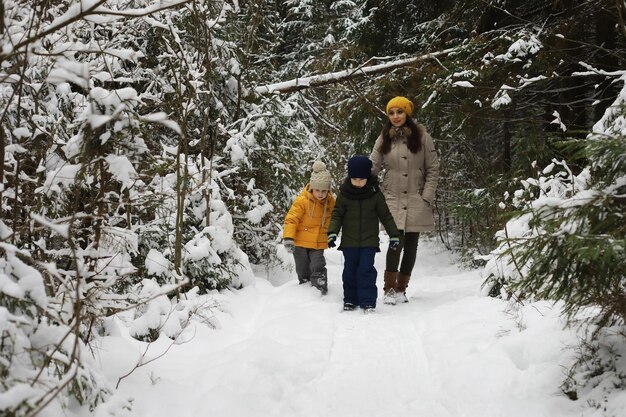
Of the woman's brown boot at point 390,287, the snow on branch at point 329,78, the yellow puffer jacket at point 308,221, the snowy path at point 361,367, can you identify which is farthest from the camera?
the snow on branch at point 329,78

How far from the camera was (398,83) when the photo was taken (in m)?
8.58

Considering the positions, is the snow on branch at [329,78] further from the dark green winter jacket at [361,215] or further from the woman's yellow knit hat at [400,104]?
the dark green winter jacket at [361,215]

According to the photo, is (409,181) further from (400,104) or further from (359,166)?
(400,104)

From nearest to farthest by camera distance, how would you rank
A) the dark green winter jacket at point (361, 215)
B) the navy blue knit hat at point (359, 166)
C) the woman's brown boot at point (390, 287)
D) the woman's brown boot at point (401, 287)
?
the navy blue knit hat at point (359, 166) < the dark green winter jacket at point (361, 215) < the woman's brown boot at point (390, 287) < the woman's brown boot at point (401, 287)

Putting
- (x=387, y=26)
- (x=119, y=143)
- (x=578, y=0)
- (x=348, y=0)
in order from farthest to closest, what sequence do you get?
(x=348, y=0) → (x=387, y=26) → (x=578, y=0) → (x=119, y=143)

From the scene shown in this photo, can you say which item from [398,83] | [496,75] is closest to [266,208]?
[398,83]

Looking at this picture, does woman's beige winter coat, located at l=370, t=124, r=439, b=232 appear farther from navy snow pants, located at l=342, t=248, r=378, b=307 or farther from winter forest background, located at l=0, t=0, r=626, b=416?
winter forest background, located at l=0, t=0, r=626, b=416

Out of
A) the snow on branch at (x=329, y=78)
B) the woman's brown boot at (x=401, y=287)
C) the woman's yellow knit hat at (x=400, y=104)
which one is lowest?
the woman's brown boot at (x=401, y=287)

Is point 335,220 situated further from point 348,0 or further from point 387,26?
point 348,0

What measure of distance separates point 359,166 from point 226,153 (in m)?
3.05

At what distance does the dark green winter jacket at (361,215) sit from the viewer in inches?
234

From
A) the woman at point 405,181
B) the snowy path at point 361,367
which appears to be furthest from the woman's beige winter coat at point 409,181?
the snowy path at point 361,367

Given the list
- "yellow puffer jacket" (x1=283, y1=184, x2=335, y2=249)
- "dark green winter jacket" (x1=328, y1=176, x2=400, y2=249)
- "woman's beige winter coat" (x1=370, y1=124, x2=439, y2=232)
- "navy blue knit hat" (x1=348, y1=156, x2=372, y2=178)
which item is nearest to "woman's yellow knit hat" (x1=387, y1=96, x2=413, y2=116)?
"woman's beige winter coat" (x1=370, y1=124, x2=439, y2=232)

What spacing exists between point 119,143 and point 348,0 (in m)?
15.7
